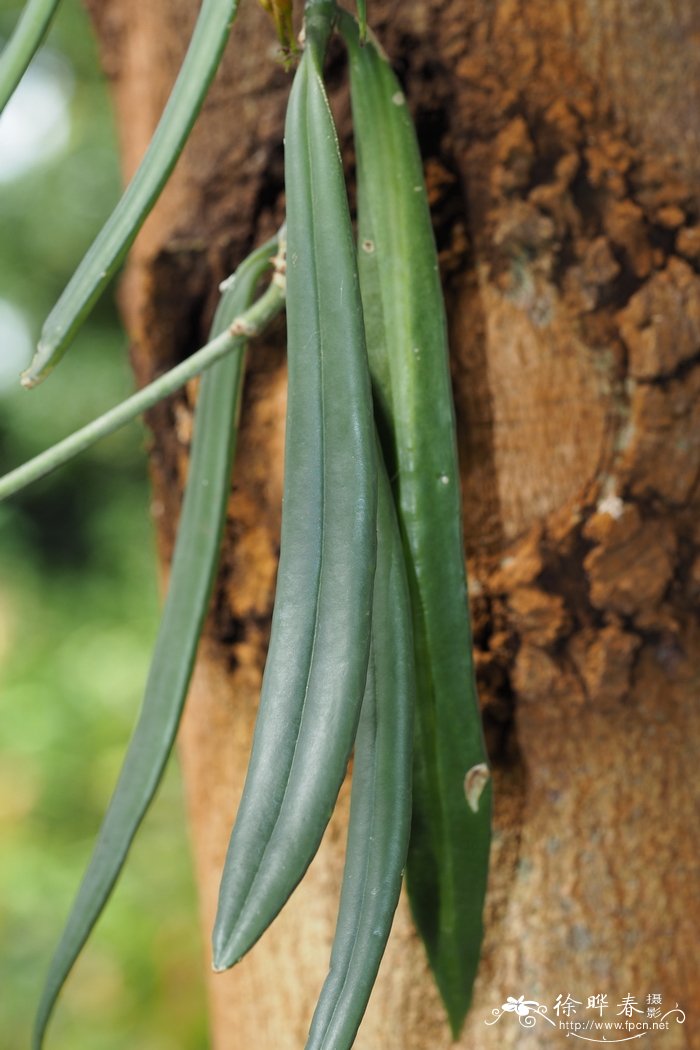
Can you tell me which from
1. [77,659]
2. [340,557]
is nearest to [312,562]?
[340,557]

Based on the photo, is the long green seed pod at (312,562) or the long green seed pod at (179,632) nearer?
the long green seed pod at (312,562)

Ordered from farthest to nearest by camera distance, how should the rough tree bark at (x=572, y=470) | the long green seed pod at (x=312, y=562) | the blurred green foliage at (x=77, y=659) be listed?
the blurred green foliage at (x=77, y=659) < the rough tree bark at (x=572, y=470) < the long green seed pod at (x=312, y=562)

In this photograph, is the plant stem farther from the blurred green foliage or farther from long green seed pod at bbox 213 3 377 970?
the blurred green foliage

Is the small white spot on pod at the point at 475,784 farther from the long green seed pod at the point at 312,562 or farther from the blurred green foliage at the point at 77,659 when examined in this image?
the blurred green foliage at the point at 77,659

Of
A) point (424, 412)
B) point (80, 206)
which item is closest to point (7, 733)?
point (80, 206)

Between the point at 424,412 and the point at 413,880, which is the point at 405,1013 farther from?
the point at 424,412

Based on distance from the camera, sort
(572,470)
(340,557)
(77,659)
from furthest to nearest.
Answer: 1. (77,659)
2. (572,470)
3. (340,557)

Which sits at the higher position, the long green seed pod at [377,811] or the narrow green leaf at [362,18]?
the narrow green leaf at [362,18]

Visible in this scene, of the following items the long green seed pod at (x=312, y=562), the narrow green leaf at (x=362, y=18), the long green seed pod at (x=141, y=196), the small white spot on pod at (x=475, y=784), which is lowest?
the small white spot on pod at (x=475, y=784)

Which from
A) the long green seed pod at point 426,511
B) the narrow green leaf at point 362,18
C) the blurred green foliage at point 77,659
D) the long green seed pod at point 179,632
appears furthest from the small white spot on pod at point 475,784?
the blurred green foliage at point 77,659

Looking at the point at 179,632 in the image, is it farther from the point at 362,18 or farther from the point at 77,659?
the point at 77,659
